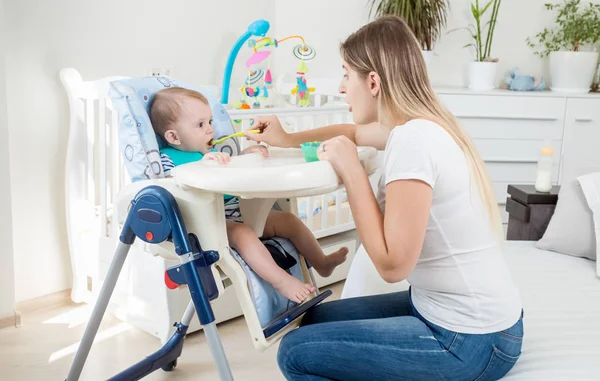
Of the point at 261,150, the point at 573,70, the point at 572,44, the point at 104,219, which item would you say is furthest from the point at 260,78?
the point at 572,44

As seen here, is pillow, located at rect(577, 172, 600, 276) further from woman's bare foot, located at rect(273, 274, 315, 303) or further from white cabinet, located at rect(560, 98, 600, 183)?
white cabinet, located at rect(560, 98, 600, 183)

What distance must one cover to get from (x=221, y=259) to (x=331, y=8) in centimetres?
277

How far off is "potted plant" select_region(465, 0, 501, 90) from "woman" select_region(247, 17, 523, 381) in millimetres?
2523

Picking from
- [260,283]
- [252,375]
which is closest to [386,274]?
[260,283]

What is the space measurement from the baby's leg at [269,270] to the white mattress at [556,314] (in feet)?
1.53

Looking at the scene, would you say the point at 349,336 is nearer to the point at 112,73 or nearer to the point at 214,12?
the point at 112,73

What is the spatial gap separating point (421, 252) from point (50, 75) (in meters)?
1.74

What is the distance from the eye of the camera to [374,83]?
50.3 inches

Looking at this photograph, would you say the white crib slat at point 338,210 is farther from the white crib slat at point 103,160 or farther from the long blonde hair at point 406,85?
the long blonde hair at point 406,85

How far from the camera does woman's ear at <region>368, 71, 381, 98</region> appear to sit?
4.16 feet

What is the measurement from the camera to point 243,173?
1.13m

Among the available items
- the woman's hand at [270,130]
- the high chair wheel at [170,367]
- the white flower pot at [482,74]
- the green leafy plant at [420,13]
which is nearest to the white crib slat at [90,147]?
the high chair wheel at [170,367]

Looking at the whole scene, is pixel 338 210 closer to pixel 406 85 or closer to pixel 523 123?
pixel 523 123

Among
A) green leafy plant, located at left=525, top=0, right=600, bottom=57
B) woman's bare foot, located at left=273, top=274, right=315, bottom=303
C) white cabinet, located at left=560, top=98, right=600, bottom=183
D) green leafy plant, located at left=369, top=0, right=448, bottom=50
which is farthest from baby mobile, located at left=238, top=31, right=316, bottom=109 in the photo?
green leafy plant, located at left=525, top=0, right=600, bottom=57
